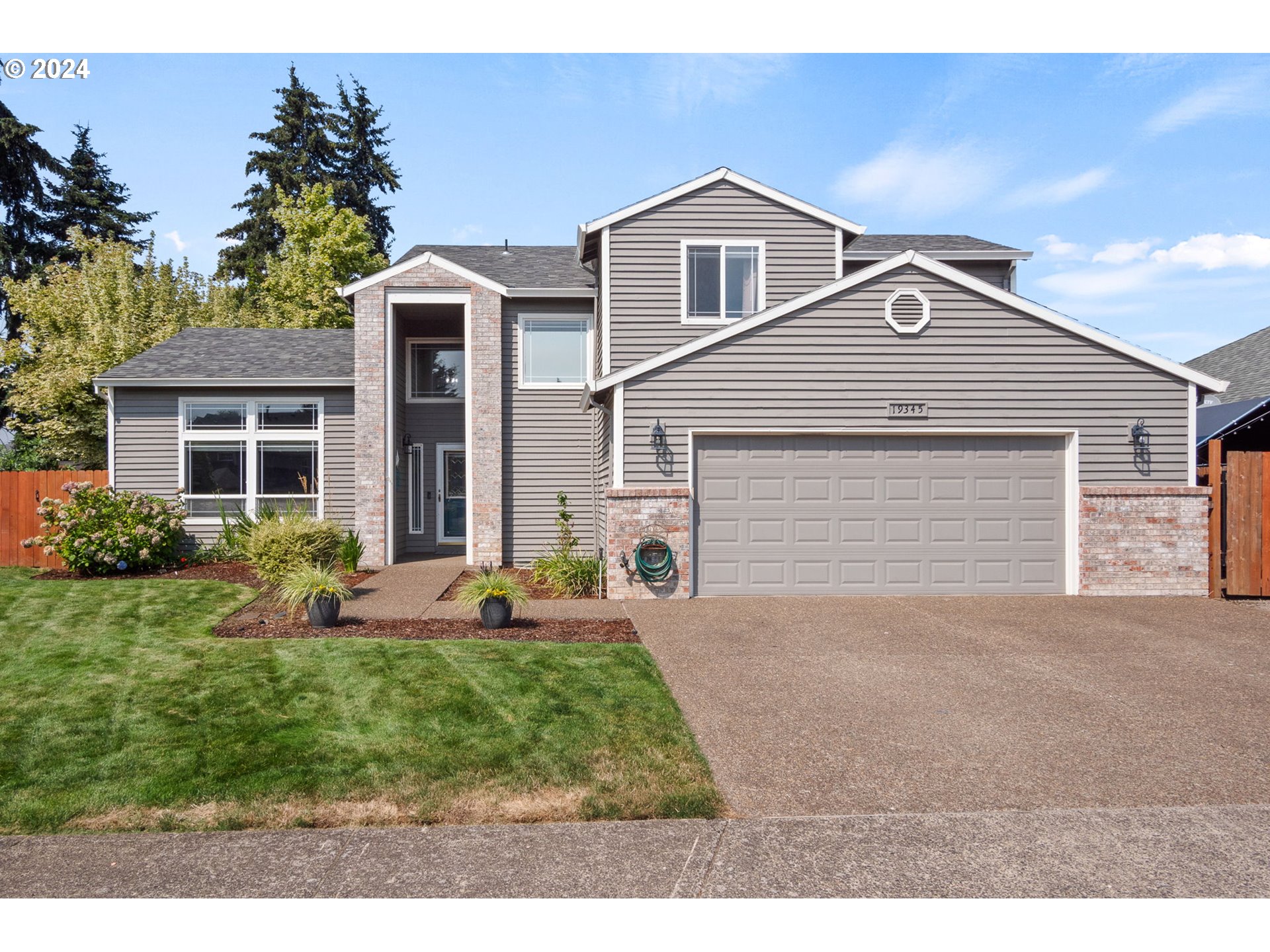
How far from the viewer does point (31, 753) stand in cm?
542

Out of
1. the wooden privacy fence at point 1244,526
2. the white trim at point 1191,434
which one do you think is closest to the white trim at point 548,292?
the white trim at point 1191,434

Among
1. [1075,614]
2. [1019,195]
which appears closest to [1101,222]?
[1019,195]

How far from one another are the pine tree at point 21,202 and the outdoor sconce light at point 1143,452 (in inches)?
1467

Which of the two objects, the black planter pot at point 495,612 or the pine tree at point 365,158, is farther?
the pine tree at point 365,158

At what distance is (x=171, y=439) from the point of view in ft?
51.2

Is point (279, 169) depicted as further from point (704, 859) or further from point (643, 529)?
point (704, 859)

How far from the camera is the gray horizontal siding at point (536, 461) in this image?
1527cm

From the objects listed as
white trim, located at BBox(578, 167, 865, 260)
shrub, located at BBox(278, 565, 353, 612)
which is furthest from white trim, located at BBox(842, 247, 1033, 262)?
shrub, located at BBox(278, 565, 353, 612)

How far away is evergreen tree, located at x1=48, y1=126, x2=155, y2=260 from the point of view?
35.2 m

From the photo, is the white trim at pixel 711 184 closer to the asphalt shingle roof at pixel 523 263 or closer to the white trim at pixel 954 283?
the asphalt shingle roof at pixel 523 263

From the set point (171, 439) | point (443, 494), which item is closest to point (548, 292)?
point (443, 494)

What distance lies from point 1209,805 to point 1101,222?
539 inches

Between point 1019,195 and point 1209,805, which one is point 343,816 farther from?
point 1019,195

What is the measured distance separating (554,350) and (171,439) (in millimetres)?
7639
